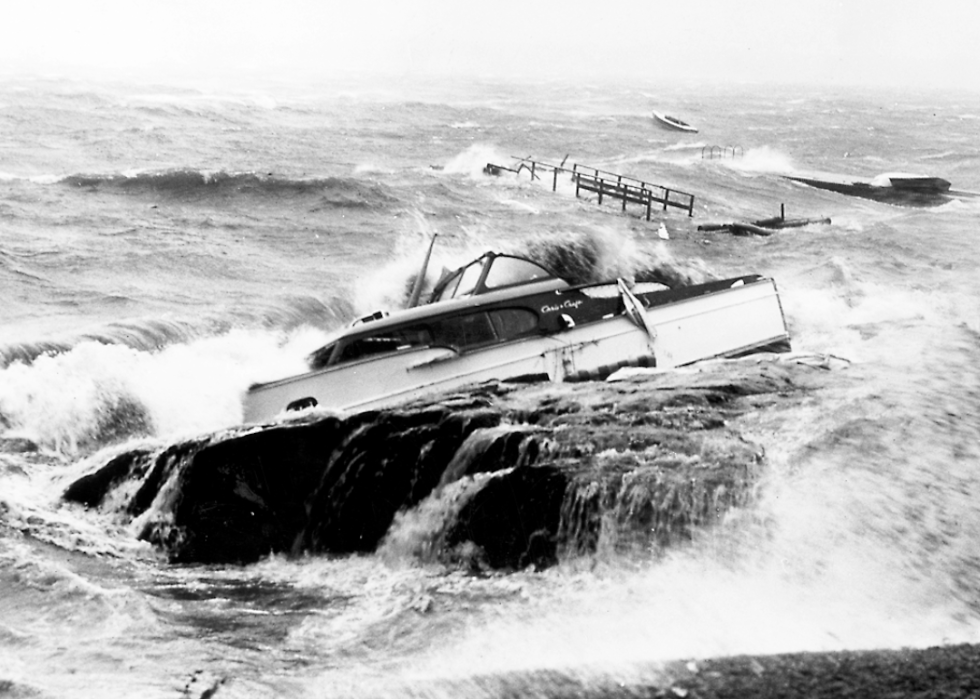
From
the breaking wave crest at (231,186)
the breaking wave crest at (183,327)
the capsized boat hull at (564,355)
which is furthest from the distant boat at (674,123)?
the capsized boat hull at (564,355)

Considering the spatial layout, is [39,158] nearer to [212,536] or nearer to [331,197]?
[331,197]

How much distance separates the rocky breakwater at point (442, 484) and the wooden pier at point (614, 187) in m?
17.3

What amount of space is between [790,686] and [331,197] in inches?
786

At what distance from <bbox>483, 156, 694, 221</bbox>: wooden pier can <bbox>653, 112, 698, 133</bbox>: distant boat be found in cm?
1650

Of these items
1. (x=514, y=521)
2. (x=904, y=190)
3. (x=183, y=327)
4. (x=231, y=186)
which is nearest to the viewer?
(x=514, y=521)

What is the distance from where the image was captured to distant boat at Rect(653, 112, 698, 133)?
48.1 metres

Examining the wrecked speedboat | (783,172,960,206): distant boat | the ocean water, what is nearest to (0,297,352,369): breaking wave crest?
the ocean water

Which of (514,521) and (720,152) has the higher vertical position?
(720,152)

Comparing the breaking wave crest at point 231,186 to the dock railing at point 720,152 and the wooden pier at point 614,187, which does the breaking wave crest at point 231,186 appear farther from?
the dock railing at point 720,152

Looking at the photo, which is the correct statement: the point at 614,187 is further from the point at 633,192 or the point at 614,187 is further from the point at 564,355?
the point at 564,355

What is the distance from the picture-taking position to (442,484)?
8414 mm

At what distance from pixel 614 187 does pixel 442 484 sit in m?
20.6

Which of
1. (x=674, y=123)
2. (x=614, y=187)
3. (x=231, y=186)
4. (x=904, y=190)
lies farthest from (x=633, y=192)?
(x=674, y=123)

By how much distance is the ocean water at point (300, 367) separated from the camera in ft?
21.3
